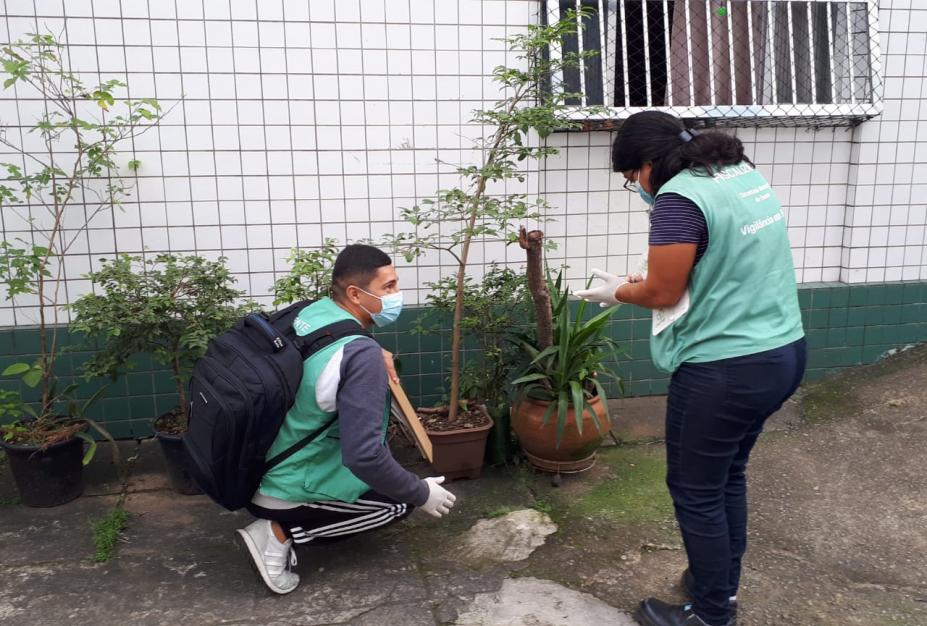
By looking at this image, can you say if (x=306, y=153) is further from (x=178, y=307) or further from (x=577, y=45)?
(x=577, y=45)

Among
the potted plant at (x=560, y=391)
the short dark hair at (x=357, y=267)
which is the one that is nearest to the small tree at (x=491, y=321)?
the potted plant at (x=560, y=391)

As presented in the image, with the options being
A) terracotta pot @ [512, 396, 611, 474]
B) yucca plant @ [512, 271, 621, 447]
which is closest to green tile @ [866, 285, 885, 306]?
yucca plant @ [512, 271, 621, 447]

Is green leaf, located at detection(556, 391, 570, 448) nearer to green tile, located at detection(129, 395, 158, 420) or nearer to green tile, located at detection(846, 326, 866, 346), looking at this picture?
green tile, located at detection(129, 395, 158, 420)

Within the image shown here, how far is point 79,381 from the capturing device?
4.33 meters

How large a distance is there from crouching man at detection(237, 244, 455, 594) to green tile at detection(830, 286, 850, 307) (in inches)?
138

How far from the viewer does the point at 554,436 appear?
3.88m

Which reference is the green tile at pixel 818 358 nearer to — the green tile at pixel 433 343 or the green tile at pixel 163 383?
the green tile at pixel 433 343

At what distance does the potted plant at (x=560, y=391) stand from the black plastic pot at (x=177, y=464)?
1.68m

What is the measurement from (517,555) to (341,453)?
100 cm

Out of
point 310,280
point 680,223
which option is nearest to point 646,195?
point 680,223

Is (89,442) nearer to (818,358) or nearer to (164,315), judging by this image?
(164,315)

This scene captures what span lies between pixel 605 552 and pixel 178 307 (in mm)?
2282

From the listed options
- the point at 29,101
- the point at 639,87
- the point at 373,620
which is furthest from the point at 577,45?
the point at 373,620

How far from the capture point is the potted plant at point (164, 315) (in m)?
3.60
